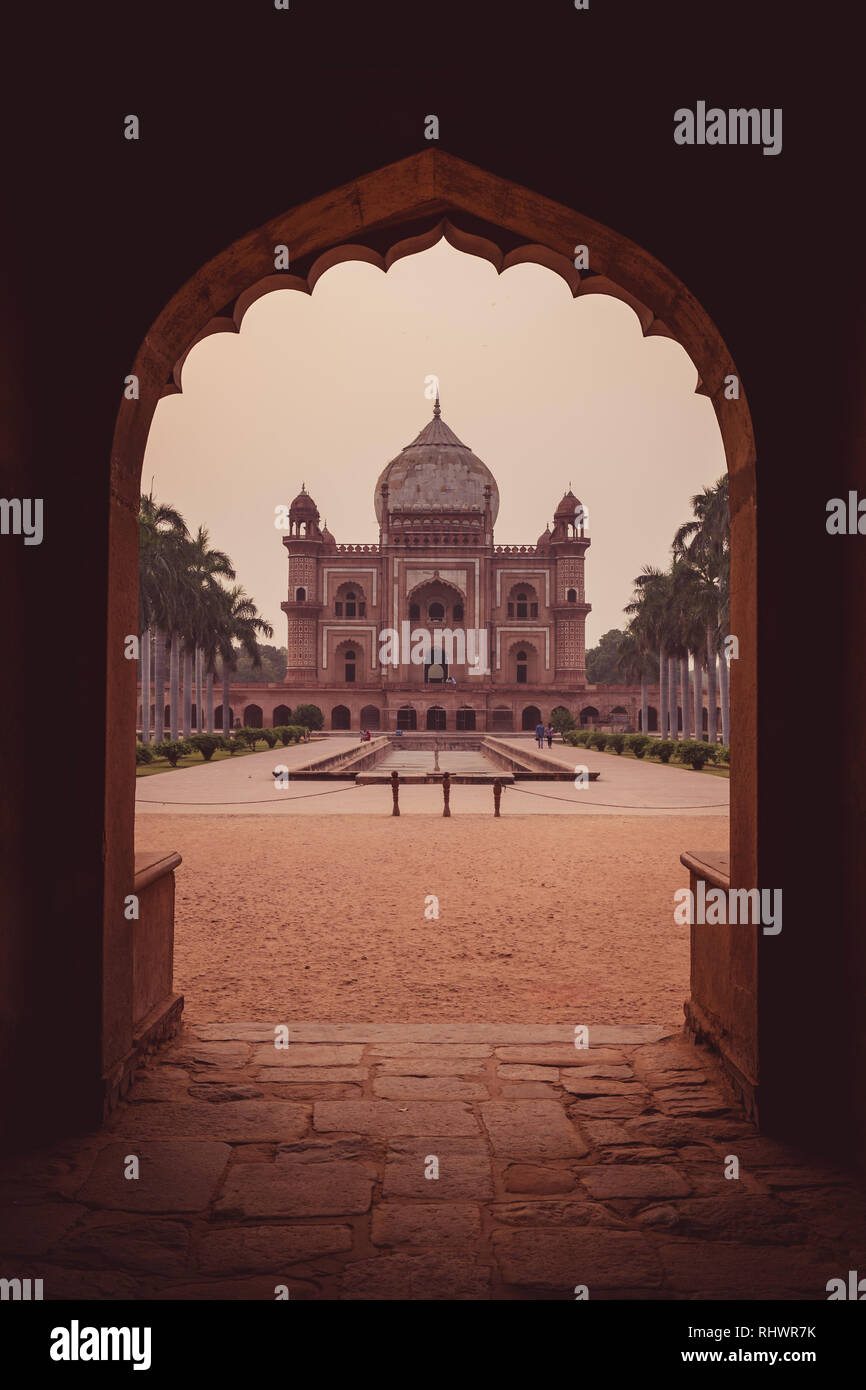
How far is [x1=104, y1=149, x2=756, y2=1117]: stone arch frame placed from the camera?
303 centimetres

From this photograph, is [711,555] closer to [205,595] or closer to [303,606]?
[205,595]

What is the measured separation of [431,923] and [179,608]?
26.4 m

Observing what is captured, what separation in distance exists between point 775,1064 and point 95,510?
2.80 meters

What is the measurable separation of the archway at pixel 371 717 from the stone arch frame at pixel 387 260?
4588 centimetres

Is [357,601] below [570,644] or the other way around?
the other way around

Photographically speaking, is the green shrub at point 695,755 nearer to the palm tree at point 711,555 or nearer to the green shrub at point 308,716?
the palm tree at point 711,555

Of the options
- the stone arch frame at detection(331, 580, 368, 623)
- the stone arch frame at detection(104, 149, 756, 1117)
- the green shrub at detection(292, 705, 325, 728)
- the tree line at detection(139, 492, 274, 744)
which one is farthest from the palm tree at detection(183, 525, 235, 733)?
the stone arch frame at detection(104, 149, 756, 1117)

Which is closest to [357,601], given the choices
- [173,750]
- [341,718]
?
[341,718]

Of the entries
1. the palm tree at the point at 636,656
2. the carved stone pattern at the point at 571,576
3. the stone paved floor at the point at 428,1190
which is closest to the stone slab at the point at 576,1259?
the stone paved floor at the point at 428,1190

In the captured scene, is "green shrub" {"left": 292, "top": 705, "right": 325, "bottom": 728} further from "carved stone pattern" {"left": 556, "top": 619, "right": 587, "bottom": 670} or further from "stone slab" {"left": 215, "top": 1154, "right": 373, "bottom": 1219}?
"stone slab" {"left": 215, "top": 1154, "right": 373, "bottom": 1219}

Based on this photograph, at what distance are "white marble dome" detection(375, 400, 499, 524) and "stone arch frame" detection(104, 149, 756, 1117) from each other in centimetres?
5260

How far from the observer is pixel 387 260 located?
12.6ft

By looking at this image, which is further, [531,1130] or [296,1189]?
[531,1130]

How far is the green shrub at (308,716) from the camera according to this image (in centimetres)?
4566
